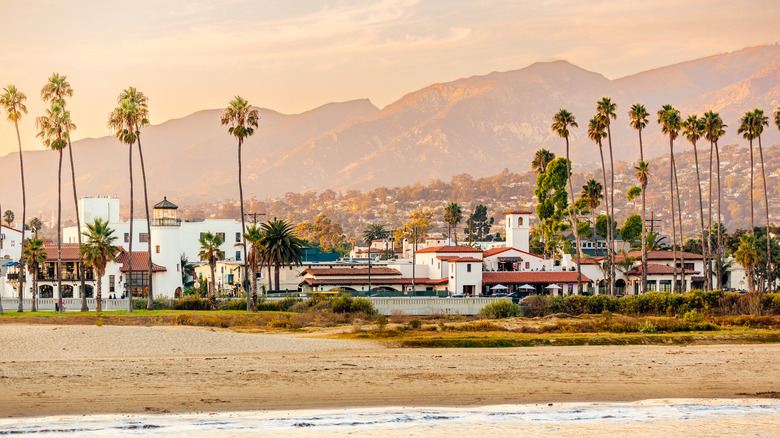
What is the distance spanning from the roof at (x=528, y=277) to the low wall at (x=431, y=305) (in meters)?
12.7

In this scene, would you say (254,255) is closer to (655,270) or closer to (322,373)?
(322,373)

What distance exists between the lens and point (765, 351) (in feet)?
137

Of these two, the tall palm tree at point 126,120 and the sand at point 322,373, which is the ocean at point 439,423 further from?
the tall palm tree at point 126,120

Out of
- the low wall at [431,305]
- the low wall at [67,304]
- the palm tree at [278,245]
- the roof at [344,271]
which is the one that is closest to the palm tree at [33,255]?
the low wall at [67,304]

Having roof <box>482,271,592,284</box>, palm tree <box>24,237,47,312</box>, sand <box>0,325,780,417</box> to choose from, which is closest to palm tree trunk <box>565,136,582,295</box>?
roof <box>482,271,592,284</box>

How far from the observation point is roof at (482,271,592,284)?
83.9 metres

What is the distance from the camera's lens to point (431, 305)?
228ft

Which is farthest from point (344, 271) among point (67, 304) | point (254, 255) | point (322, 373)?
point (322, 373)

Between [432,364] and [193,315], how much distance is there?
1077 inches

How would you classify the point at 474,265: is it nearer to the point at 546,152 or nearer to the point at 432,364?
the point at 546,152

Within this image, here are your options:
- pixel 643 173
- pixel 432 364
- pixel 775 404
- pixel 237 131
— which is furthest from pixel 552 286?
pixel 775 404

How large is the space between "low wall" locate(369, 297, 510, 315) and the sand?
23.5 meters

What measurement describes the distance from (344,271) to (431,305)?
20574 mm

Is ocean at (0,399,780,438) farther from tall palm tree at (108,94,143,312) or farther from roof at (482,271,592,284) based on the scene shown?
roof at (482,271,592,284)
